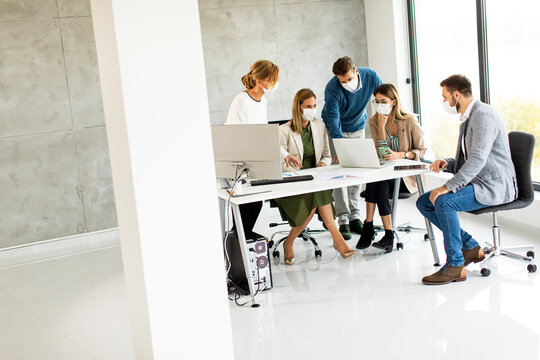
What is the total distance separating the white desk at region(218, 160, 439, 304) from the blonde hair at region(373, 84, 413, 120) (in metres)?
0.43

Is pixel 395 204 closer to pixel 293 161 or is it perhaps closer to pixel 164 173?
pixel 293 161

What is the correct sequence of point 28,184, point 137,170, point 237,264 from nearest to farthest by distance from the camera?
point 137,170 → point 237,264 → point 28,184

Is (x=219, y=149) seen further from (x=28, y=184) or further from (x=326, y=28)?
(x=326, y=28)

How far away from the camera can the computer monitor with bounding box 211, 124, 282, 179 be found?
427cm

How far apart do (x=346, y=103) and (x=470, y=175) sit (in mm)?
1877

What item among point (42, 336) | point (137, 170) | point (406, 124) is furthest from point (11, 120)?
point (137, 170)

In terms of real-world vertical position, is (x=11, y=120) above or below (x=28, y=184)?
above

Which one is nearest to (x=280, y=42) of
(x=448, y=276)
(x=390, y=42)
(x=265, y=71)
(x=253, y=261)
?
(x=390, y=42)

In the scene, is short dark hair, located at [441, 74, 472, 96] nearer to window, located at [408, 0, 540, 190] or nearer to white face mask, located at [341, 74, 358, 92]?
white face mask, located at [341, 74, 358, 92]

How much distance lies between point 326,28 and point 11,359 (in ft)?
16.5

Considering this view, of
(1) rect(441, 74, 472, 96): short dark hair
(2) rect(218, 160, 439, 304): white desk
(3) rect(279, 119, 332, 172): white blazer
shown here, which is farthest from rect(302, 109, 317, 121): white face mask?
(1) rect(441, 74, 472, 96): short dark hair

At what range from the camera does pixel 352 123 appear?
6039mm

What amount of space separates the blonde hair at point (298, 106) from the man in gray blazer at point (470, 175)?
118cm

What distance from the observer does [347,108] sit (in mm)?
5980
